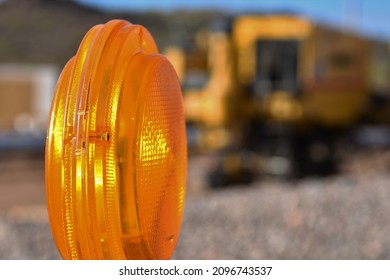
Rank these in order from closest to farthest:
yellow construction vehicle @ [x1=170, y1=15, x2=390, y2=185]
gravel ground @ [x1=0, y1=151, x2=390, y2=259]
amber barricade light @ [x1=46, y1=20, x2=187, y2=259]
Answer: amber barricade light @ [x1=46, y1=20, x2=187, y2=259] < gravel ground @ [x1=0, y1=151, x2=390, y2=259] < yellow construction vehicle @ [x1=170, y1=15, x2=390, y2=185]

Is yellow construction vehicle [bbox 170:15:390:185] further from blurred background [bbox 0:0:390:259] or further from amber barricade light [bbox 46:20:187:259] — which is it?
amber barricade light [bbox 46:20:187:259]

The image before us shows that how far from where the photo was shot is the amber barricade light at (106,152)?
1.22 metres

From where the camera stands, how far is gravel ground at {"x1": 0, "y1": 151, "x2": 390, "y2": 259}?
5441 millimetres

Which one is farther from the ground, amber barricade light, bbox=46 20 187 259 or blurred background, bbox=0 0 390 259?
amber barricade light, bbox=46 20 187 259

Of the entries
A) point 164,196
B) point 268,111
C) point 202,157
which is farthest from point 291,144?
point 164,196

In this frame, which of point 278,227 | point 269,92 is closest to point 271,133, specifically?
point 269,92

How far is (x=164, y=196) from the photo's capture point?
4.68 ft

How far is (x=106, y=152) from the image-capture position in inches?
48.4

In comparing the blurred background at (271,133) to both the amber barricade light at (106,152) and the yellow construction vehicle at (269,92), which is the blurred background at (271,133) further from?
the amber barricade light at (106,152)

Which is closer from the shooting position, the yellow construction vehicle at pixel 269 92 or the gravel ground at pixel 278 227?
the gravel ground at pixel 278 227

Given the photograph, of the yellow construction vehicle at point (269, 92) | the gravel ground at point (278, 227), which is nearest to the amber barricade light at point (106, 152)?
the gravel ground at point (278, 227)

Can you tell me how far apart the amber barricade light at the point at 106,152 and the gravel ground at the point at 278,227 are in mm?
4016

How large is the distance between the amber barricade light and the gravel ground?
4016 millimetres

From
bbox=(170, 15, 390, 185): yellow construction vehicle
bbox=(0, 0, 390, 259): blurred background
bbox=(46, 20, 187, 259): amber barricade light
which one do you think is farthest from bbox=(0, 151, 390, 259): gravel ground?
bbox=(46, 20, 187, 259): amber barricade light
